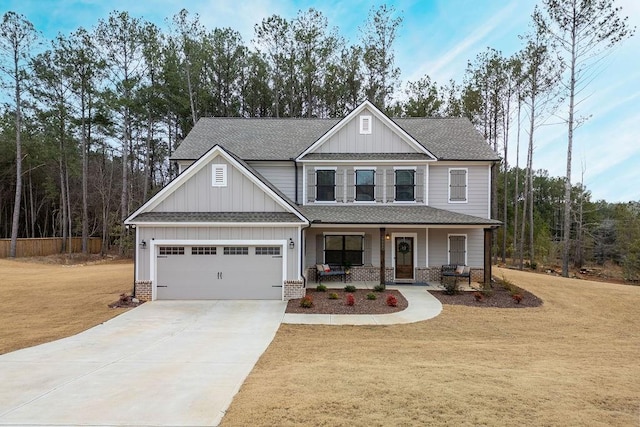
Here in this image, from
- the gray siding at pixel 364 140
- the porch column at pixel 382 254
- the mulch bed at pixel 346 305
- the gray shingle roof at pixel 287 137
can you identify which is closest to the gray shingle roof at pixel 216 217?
the mulch bed at pixel 346 305

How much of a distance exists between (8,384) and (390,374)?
6.55m

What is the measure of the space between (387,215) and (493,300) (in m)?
5.45

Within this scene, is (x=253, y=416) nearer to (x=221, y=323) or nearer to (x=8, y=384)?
(x=8, y=384)

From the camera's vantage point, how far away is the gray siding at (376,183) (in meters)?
18.2

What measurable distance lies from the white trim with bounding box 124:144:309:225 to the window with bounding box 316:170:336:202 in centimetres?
420

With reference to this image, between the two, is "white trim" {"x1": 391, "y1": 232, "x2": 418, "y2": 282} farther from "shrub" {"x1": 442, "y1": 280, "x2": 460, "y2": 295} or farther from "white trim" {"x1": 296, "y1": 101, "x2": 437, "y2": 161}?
"white trim" {"x1": 296, "y1": 101, "x2": 437, "y2": 161}

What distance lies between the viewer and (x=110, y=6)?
1165 inches

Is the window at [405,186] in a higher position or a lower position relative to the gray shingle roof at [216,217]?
higher

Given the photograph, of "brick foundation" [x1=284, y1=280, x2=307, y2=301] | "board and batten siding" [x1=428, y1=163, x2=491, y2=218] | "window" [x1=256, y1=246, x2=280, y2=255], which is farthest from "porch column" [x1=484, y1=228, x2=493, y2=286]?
"window" [x1=256, y1=246, x2=280, y2=255]

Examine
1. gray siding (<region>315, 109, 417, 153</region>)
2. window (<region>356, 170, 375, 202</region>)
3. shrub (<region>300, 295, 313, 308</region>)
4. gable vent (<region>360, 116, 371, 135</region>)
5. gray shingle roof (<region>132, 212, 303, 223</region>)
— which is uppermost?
gable vent (<region>360, 116, 371, 135</region>)

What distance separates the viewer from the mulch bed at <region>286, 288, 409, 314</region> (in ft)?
41.9

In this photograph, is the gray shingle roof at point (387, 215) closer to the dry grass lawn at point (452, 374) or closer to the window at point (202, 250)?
the window at point (202, 250)

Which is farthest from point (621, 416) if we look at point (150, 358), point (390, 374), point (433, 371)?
point (150, 358)

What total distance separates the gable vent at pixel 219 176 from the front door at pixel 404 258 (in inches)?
338
